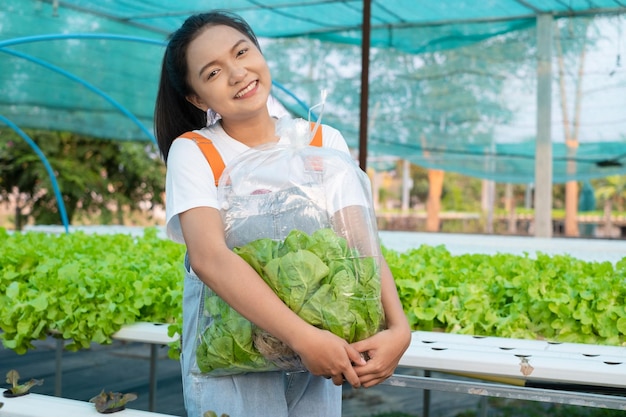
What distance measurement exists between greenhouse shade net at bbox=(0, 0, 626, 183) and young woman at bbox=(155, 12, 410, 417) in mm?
5099

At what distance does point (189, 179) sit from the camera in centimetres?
145

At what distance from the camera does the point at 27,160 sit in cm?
1275

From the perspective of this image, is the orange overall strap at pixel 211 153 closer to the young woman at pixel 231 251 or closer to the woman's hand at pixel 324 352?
the young woman at pixel 231 251

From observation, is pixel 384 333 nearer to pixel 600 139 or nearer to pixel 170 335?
pixel 170 335

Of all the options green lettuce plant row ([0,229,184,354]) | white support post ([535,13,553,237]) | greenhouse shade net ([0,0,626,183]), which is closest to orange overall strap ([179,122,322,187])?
green lettuce plant row ([0,229,184,354])

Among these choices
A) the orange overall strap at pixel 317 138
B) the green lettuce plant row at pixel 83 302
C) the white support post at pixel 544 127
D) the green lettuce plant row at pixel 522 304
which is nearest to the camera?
the orange overall strap at pixel 317 138

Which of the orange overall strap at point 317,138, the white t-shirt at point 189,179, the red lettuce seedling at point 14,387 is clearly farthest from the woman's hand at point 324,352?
the red lettuce seedling at point 14,387

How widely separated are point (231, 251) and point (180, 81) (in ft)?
1.41

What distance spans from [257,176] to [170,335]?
4.65 ft

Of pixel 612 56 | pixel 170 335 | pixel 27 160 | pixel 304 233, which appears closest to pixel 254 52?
pixel 304 233

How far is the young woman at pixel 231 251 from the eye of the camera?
132cm

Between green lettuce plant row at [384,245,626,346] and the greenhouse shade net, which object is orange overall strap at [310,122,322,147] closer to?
green lettuce plant row at [384,245,626,346]

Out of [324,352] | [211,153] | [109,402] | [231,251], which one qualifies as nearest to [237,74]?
[211,153]

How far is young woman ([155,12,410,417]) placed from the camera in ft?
4.34
